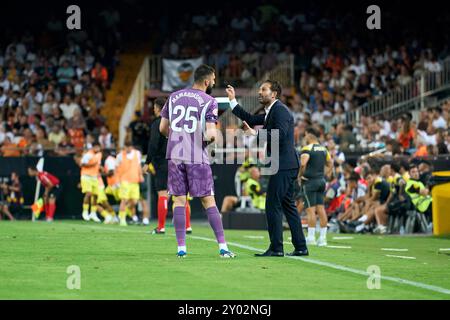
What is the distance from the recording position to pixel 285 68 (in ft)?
116

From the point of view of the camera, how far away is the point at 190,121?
14.3 metres

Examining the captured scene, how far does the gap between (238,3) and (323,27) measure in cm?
417

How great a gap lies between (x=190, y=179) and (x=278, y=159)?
138 centimetres

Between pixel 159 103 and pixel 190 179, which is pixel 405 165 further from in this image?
pixel 190 179

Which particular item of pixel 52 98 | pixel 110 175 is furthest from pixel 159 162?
pixel 52 98

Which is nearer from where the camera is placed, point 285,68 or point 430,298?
point 430,298

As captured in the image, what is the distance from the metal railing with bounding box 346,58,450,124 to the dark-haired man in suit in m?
16.3

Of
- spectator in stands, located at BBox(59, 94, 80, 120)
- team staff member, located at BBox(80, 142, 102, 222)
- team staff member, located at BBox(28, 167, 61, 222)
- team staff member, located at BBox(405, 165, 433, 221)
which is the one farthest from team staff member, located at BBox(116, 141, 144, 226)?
spectator in stands, located at BBox(59, 94, 80, 120)

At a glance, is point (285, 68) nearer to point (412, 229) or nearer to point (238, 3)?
point (238, 3)

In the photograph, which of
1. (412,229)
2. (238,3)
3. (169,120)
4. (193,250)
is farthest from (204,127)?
(238,3)

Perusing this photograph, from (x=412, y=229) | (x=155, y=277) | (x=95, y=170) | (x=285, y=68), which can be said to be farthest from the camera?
(x=285, y=68)

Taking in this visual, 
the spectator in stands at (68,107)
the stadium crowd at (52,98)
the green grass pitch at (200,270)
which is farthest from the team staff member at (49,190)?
the green grass pitch at (200,270)
